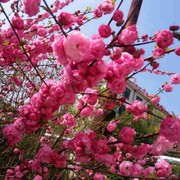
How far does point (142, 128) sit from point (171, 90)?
14644 millimetres

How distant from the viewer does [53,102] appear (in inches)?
54.3

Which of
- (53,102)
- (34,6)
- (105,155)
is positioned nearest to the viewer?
(53,102)

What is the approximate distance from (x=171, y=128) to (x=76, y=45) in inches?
28.9

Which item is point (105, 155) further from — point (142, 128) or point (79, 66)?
point (142, 128)

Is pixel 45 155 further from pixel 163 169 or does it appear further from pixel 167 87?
pixel 167 87

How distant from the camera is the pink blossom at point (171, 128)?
1.42 metres

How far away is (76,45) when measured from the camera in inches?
44.8

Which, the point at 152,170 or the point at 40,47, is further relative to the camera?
the point at 40,47

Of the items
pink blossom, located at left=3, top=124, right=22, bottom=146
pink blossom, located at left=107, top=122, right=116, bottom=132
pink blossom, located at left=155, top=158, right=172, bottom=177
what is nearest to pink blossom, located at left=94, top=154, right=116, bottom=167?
pink blossom, located at left=3, top=124, right=22, bottom=146

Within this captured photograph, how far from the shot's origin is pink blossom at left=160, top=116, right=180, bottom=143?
4.67ft

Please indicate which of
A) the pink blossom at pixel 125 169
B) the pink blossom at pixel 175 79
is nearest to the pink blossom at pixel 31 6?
the pink blossom at pixel 125 169

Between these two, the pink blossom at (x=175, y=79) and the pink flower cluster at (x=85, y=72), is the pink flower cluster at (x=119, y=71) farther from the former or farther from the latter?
the pink blossom at (x=175, y=79)

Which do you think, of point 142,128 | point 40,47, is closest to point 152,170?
point 40,47

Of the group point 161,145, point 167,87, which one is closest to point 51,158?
point 161,145
